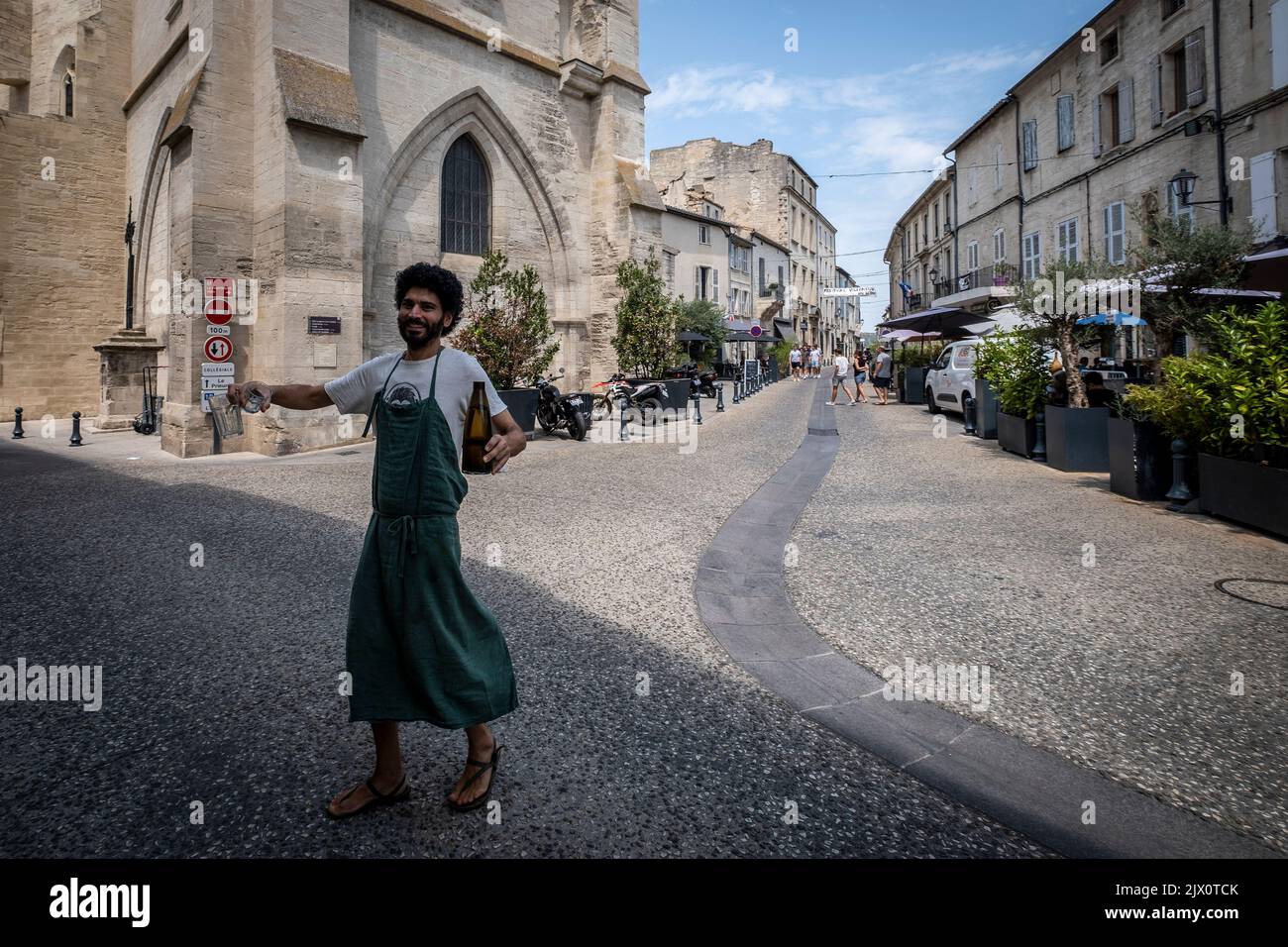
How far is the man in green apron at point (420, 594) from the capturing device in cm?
213

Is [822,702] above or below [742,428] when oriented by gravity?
below

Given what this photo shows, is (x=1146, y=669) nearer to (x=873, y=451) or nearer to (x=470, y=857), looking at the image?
(x=470, y=857)

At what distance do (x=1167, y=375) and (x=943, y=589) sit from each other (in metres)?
4.27

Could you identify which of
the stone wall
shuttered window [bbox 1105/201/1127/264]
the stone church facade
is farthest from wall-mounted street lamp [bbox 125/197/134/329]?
shuttered window [bbox 1105/201/1127/264]

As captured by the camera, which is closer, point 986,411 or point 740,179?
point 986,411

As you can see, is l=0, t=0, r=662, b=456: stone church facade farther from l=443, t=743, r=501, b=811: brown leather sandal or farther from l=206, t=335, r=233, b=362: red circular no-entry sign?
l=443, t=743, r=501, b=811: brown leather sandal

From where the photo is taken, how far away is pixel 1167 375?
690 cm

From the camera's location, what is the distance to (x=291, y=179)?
1112 centimetres

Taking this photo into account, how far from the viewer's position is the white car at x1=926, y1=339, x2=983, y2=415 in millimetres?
14758

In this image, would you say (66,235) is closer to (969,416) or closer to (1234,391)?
(969,416)

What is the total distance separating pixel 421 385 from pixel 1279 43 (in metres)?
18.8

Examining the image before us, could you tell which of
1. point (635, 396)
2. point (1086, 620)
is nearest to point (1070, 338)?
point (1086, 620)
